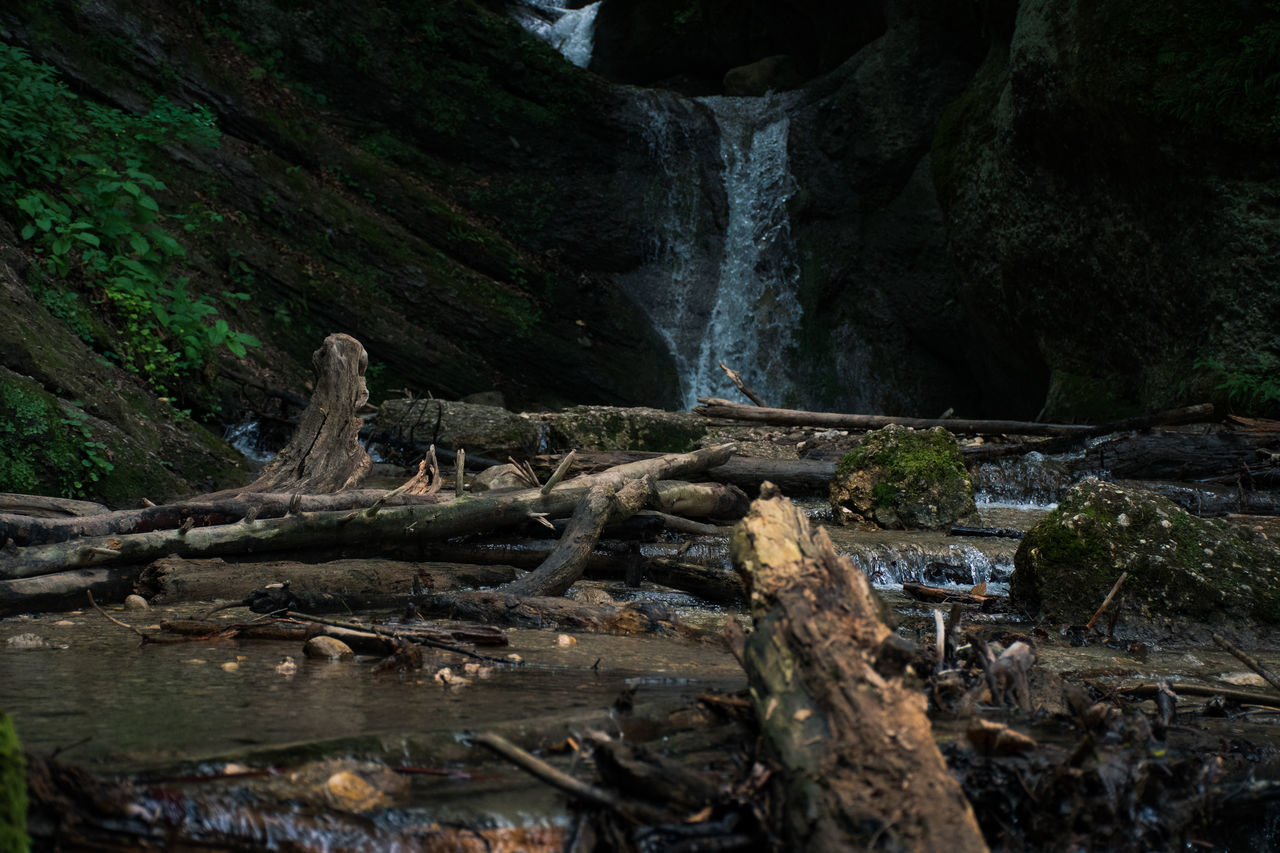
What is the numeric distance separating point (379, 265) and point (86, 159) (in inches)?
315

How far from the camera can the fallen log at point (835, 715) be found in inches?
66.8

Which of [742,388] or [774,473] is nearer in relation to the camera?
[774,473]

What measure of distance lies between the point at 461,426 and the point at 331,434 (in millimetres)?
3942

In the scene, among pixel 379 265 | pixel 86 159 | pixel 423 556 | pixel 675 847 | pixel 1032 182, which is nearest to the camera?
pixel 675 847

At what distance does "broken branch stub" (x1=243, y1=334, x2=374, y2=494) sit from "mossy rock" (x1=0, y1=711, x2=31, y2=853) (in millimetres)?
4065

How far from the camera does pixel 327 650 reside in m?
3.24

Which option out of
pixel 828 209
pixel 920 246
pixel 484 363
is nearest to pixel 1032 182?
pixel 920 246

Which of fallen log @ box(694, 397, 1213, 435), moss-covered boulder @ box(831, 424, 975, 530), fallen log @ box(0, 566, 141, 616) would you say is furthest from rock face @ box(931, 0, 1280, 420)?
fallen log @ box(0, 566, 141, 616)

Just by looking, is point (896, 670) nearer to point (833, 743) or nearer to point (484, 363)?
point (833, 743)

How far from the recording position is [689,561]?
18.9 feet

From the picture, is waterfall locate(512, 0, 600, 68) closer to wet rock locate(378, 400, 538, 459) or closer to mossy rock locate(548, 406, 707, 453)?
wet rock locate(378, 400, 538, 459)

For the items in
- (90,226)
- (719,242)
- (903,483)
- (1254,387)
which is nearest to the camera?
(90,226)

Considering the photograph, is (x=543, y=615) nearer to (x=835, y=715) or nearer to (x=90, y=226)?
(x=835, y=715)

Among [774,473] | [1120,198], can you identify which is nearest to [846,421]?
[774,473]
